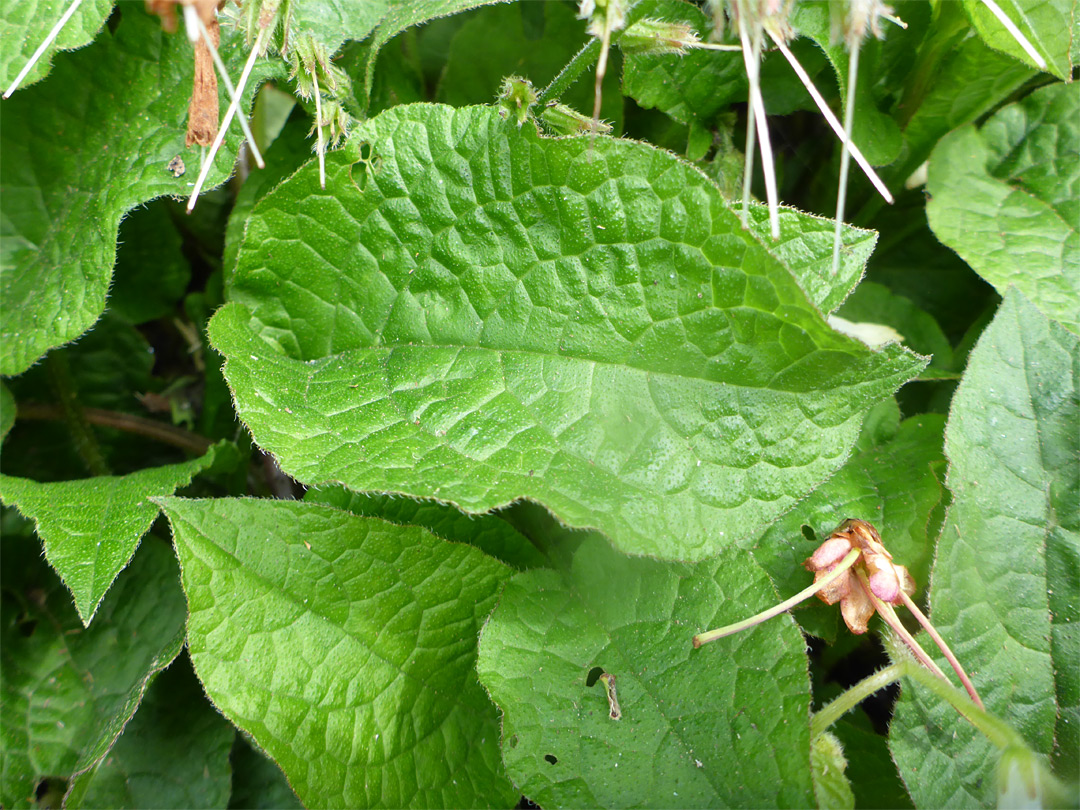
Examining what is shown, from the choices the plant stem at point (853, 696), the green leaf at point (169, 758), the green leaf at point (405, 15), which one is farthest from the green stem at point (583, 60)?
the green leaf at point (169, 758)

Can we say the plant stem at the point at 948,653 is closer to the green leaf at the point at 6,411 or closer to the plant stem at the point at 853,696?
the plant stem at the point at 853,696

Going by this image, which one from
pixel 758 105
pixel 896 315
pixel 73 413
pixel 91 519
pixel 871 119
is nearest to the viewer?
pixel 758 105

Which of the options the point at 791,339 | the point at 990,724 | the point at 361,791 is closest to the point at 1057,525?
the point at 990,724

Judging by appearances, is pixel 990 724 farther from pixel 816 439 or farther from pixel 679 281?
pixel 679 281

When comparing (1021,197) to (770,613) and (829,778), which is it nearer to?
→ (770,613)

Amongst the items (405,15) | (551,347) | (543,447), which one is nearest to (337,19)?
(405,15)

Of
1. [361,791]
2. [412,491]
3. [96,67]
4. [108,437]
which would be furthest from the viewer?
[108,437]

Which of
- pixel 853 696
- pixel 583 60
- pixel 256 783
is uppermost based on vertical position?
pixel 583 60
